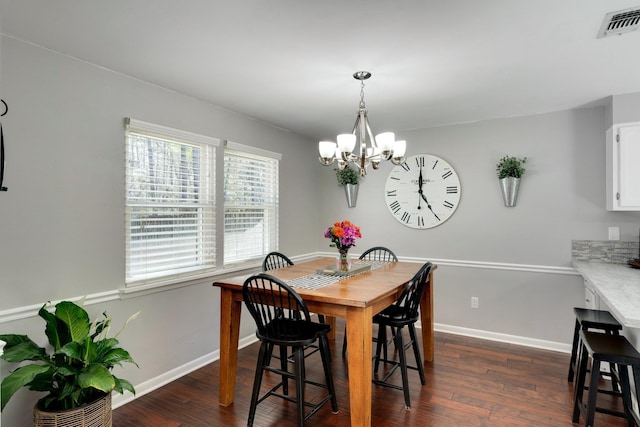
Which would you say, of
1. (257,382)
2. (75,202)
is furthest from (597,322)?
(75,202)

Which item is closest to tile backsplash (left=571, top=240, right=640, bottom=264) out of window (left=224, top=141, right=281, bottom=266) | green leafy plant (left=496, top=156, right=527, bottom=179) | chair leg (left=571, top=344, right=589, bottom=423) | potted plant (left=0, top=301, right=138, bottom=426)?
green leafy plant (left=496, top=156, right=527, bottom=179)

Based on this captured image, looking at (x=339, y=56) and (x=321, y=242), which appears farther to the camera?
(x=321, y=242)

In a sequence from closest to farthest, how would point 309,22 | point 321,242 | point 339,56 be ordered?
point 309,22, point 339,56, point 321,242

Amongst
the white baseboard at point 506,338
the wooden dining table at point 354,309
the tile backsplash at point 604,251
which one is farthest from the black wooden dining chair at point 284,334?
the tile backsplash at point 604,251

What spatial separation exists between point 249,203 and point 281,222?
1.93 ft

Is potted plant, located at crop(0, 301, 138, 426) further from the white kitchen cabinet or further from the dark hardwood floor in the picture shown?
the white kitchen cabinet

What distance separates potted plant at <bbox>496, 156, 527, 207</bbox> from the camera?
3.69 meters

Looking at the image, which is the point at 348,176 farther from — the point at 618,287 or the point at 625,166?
the point at 618,287

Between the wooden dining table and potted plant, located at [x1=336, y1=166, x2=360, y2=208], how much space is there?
4.84 feet

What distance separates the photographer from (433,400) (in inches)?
104

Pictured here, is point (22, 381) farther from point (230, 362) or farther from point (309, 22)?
point (309, 22)

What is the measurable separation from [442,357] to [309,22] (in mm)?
3074

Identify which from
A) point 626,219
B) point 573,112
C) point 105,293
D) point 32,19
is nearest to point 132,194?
point 105,293

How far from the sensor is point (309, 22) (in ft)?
6.27
